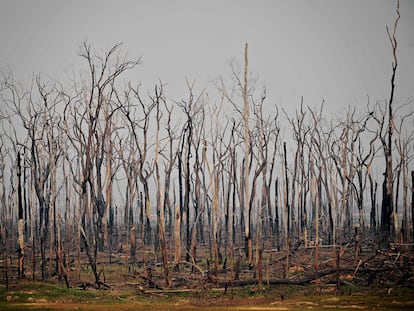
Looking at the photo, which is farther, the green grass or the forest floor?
the forest floor

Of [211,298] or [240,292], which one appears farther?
[240,292]

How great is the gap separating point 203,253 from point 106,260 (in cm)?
657

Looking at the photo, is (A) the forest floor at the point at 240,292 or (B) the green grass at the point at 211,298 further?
(A) the forest floor at the point at 240,292

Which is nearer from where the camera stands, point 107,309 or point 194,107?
point 107,309

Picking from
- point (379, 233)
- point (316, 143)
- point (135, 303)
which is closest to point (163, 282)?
point (135, 303)

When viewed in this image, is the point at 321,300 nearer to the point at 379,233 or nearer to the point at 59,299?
the point at 59,299

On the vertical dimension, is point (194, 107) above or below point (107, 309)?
above

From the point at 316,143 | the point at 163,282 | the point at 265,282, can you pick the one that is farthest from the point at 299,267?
the point at 316,143

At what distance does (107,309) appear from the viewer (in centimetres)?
1414

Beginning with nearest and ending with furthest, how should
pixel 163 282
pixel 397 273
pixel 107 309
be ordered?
1. pixel 107 309
2. pixel 397 273
3. pixel 163 282

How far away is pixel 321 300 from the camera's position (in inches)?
581

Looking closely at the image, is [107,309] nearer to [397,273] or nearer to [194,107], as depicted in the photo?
[397,273]

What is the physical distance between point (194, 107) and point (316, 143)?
35.8 ft

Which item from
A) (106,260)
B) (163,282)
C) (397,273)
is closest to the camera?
(397,273)
